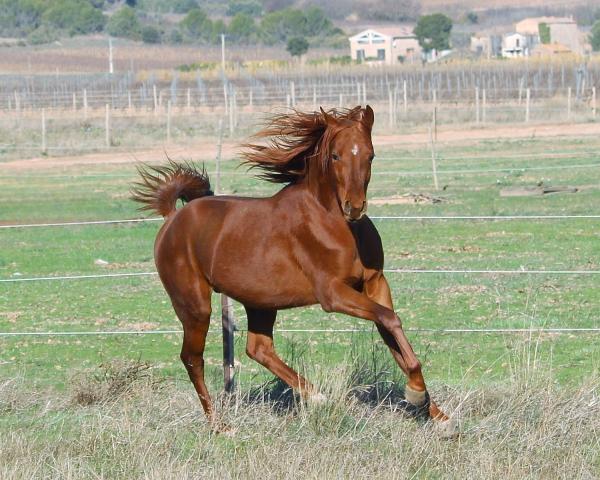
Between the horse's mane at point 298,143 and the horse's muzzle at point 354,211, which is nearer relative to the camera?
the horse's muzzle at point 354,211

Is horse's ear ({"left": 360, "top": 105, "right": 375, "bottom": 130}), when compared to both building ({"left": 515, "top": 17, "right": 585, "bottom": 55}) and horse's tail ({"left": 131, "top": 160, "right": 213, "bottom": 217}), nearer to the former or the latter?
horse's tail ({"left": 131, "top": 160, "right": 213, "bottom": 217})

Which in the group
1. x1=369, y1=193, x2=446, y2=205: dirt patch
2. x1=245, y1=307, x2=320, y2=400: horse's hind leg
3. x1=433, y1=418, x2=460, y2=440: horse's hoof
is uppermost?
x1=245, y1=307, x2=320, y2=400: horse's hind leg

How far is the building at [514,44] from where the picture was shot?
118m

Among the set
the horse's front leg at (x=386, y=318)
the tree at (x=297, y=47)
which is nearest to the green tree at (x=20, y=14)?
the tree at (x=297, y=47)

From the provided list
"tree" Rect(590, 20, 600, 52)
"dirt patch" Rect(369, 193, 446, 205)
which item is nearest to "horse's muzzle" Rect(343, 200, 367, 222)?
"dirt patch" Rect(369, 193, 446, 205)

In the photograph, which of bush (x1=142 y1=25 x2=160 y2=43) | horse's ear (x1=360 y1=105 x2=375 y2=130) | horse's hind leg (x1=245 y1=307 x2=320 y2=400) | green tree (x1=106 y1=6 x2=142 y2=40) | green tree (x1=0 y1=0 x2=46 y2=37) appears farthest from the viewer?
green tree (x1=0 y1=0 x2=46 y2=37)

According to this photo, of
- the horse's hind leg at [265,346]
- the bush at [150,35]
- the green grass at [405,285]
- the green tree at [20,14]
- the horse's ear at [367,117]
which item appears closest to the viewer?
the horse's ear at [367,117]

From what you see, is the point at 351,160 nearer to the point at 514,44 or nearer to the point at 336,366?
the point at 336,366

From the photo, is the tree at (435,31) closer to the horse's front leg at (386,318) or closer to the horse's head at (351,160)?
the horse's head at (351,160)

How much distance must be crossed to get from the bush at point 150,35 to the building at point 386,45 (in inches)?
952

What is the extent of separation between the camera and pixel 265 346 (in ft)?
23.2

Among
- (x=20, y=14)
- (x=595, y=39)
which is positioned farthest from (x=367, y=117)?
(x=20, y=14)

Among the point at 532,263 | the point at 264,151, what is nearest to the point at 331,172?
the point at 264,151

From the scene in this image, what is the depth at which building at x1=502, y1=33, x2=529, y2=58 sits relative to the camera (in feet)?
386
